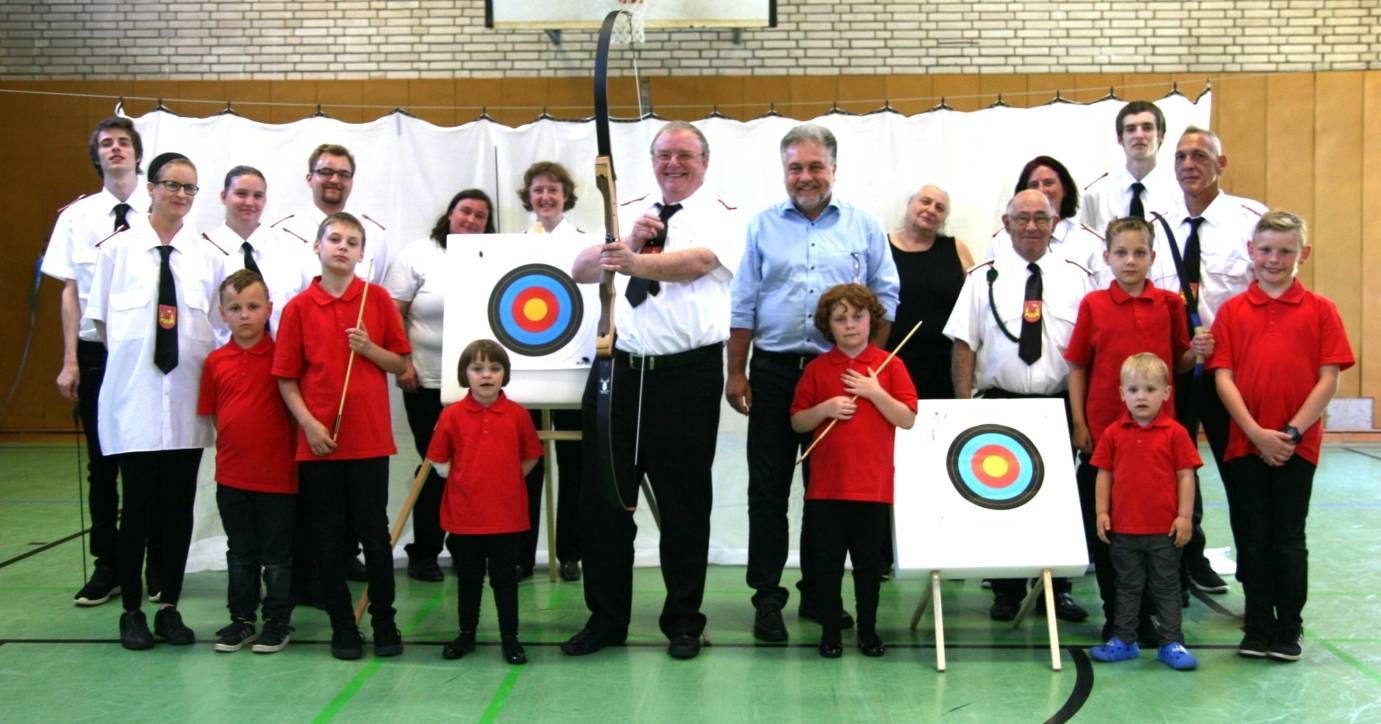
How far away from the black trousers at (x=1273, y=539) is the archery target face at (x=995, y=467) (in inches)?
25.0

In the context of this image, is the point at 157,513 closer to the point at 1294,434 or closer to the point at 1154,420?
the point at 1154,420

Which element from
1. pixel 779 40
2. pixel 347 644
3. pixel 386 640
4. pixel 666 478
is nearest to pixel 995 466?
pixel 666 478

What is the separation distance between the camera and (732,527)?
5703 millimetres

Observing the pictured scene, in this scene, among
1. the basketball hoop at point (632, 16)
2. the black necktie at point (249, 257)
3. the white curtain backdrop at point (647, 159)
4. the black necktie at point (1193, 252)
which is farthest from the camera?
the basketball hoop at point (632, 16)

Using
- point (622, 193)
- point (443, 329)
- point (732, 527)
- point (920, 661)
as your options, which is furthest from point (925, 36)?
point (920, 661)

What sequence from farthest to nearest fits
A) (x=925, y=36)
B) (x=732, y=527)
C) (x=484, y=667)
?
(x=925, y=36), (x=732, y=527), (x=484, y=667)

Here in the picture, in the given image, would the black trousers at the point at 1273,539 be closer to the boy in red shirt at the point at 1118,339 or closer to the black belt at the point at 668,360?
the boy in red shirt at the point at 1118,339

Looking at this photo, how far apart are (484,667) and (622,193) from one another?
288 centimetres

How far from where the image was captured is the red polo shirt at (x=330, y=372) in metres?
3.85

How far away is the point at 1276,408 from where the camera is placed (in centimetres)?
366

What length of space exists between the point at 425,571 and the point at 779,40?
5845 mm

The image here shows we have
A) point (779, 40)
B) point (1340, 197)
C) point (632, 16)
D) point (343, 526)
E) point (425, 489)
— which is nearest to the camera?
point (343, 526)

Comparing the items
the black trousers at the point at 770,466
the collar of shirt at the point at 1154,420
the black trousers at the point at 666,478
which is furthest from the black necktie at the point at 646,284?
the collar of shirt at the point at 1154,420

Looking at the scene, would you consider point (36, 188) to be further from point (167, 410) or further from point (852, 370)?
point (852, 370)
